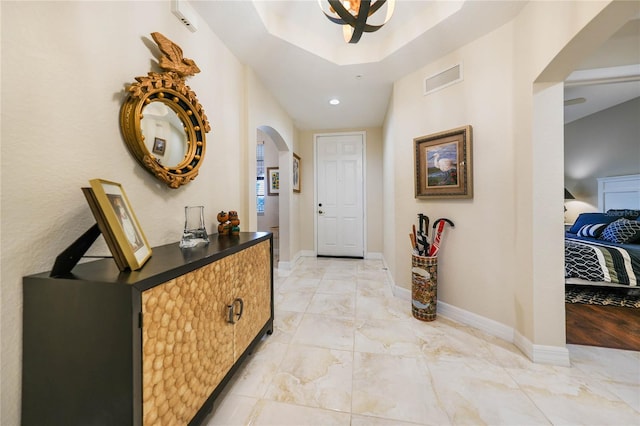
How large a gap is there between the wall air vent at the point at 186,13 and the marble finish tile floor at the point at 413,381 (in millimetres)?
2342

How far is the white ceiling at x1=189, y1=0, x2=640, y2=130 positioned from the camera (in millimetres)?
1642

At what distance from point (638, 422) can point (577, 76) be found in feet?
7.04

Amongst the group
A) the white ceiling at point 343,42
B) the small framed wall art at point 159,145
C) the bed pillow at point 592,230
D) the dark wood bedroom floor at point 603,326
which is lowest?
the dark wood bedroom floor at point 603,326

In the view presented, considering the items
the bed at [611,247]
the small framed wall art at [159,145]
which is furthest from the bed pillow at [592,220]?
the small framed wall art at [159,145]

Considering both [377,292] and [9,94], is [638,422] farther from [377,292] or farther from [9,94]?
[9,94]

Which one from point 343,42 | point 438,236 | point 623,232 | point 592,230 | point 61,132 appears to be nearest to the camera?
point 61,132

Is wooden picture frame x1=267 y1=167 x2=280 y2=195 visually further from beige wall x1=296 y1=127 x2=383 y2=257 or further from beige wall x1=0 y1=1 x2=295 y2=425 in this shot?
beige wall x1=0 y1=1 x2=295 y2=425

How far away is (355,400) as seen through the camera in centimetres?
122

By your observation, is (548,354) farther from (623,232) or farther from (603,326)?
(623,232)

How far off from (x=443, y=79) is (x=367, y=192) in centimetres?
238

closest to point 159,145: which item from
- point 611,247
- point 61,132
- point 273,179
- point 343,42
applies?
point 61,132

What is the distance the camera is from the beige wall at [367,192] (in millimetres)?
4277

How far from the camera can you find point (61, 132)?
0.88 meters

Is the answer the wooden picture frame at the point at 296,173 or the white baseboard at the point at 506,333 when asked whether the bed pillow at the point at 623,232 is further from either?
the wooden picture frame at the point at 296,173
